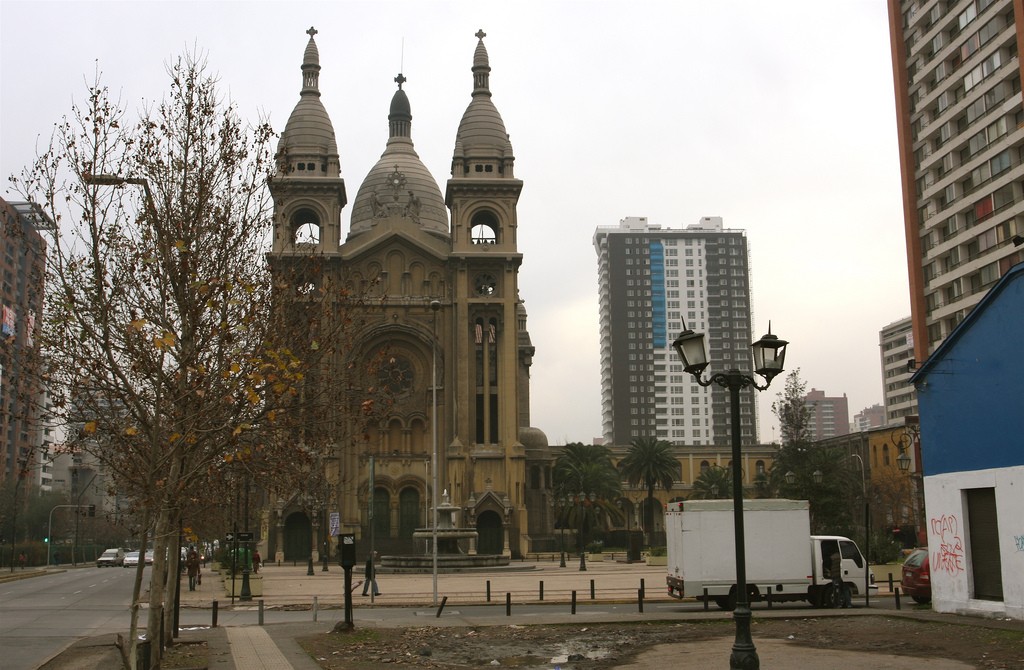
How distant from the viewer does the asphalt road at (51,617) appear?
20562 millimetres

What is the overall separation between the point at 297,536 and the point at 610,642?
50.8 meters

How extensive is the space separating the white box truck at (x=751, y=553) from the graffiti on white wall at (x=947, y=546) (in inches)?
127

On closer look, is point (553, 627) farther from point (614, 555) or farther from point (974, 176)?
point (614, 555)

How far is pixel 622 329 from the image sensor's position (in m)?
159

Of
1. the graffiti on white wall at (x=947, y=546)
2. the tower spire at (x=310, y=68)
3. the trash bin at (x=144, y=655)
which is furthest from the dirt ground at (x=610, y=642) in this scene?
the tower spire at (x=310, y=68)

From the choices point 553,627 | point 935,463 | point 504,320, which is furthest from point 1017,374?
point 504,320

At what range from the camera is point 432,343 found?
222 feet

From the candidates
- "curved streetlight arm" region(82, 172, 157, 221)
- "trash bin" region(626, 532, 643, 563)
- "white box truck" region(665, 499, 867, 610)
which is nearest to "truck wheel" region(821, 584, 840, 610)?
"white box truck" region(665, 499, 867, 610)

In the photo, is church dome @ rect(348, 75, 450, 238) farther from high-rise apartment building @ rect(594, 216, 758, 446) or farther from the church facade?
high-rise apartment building @ rect(594, 216, 758, 446)

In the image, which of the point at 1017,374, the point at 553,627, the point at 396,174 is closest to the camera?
the point at 1017,374

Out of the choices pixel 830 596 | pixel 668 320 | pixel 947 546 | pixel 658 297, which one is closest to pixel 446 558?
pixel 830 596

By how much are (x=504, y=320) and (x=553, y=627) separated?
159 ft

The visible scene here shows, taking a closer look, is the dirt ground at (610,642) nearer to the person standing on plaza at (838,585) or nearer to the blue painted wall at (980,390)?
the person standing on plaza at (838,585)

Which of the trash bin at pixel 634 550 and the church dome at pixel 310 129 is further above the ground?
the church dome at pixel 310 129
